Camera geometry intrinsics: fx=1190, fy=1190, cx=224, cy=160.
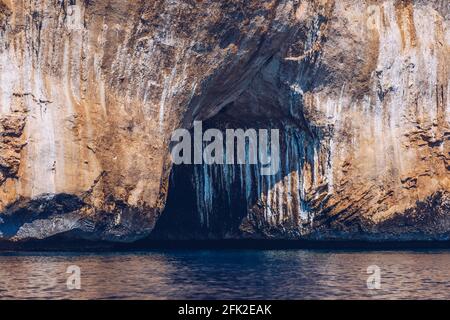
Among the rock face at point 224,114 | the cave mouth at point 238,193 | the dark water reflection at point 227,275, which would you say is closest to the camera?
the dark water reflection at point 227,275

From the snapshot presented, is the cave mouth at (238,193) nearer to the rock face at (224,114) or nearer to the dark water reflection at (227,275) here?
the rock face at (224,114)

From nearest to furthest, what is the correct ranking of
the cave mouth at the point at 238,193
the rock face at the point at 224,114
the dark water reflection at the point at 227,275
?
the dark water reflection at the point at 227,275 → the rock face at the point at 224,114 → the cave mouth at the point at 238,193

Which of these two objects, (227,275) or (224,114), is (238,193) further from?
(227,275)

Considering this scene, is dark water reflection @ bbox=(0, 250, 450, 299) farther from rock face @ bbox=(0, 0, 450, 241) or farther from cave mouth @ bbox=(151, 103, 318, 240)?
cave mouth @ bbox=(151, 103, 318, 240)

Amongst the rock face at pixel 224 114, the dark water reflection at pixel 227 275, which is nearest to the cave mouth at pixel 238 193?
the rock face at pixel 224 114

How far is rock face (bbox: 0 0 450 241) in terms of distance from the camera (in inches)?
1567

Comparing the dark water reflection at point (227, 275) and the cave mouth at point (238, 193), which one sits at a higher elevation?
the cave mouth at point (238, 193)

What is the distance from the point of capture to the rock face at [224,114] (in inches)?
1567

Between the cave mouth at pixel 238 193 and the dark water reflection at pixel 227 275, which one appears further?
the cave mouth at pixel 238 193

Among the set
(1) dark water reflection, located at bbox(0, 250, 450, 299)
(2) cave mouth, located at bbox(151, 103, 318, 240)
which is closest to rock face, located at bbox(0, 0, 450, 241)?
(2) cave mouth, located at bbox(151, 103, 318, 240)

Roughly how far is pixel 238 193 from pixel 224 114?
320cm

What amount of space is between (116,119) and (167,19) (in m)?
3.96

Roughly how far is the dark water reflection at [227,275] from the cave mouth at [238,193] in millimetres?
2602
